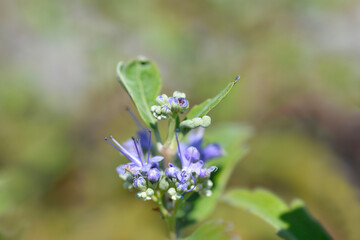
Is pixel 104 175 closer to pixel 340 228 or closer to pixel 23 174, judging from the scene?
pixel 23 174

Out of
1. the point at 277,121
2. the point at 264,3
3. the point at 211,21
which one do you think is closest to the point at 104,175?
the point at 277,121

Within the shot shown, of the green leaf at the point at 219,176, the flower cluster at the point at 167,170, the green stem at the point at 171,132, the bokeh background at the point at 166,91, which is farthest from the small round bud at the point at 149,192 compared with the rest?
the bokeh background at the point at 166,91

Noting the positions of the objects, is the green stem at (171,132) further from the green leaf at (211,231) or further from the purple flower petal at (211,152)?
the green leaf at (211,231)

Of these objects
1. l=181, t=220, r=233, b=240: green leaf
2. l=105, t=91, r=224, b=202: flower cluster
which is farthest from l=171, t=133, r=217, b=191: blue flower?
l=181, t=220, r=233, b=240: green leaf

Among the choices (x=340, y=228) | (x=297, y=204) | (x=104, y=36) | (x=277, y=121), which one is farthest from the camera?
(x=104, y=36)

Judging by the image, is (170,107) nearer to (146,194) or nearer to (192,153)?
(192,153)

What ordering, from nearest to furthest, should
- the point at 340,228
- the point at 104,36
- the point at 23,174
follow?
the point at 340,228 < the point at 23,174 < the point at 104,36
